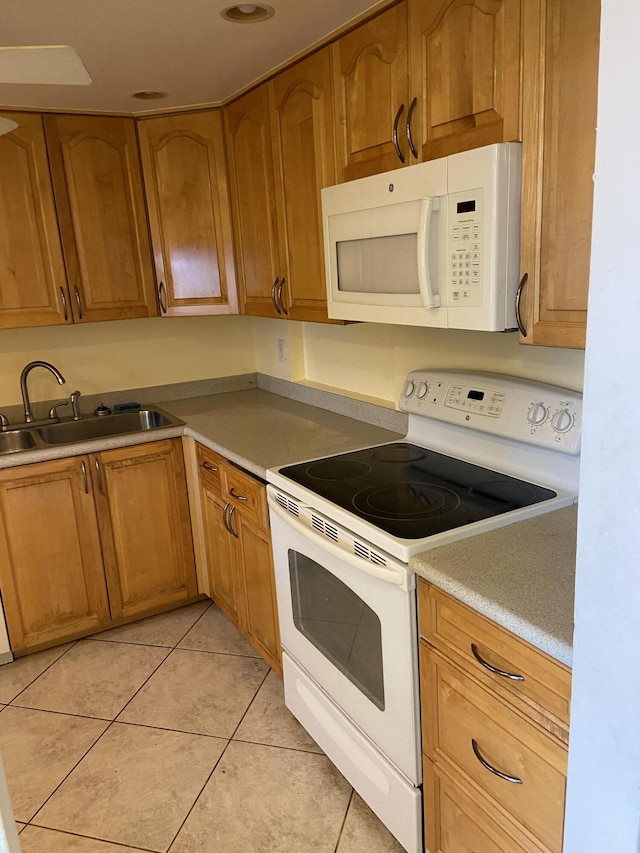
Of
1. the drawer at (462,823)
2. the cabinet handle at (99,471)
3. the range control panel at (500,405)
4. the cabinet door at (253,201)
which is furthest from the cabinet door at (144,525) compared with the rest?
the drawer at (462,823)

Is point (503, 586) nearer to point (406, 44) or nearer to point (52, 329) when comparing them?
point (406, 44)

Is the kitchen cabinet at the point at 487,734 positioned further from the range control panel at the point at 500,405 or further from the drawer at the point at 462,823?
the range control panel at the point at 500,405

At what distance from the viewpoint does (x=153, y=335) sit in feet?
10.7

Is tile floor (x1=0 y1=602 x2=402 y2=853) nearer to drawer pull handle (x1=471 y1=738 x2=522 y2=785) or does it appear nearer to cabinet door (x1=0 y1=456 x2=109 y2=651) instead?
cabinet door (x1=0 y1=456 x2=109 y2=651)

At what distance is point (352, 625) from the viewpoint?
1717 millimetres

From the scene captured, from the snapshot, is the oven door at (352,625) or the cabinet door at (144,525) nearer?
the oven door at (352,625)

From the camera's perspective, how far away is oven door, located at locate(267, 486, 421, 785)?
4.89 feet

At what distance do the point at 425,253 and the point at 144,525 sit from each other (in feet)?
5.94

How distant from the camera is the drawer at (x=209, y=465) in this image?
99.3 inches

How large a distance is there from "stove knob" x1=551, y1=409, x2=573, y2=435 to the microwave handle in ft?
1.39

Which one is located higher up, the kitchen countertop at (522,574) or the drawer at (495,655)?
the kitchen countertop at (522,574)

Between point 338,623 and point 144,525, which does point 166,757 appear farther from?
point 144,525

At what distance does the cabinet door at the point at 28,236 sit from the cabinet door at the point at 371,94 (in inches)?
52.0

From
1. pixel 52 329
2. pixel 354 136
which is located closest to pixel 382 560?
pixel 354 136
